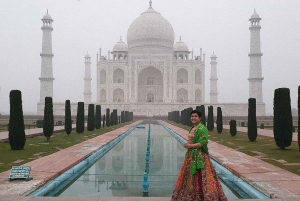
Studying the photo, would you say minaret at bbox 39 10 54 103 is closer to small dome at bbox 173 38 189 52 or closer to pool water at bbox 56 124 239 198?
small dome at bbox 173 38 189 52

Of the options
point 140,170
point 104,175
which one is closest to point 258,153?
point 140,170

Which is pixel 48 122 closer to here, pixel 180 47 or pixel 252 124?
pixel 252 124

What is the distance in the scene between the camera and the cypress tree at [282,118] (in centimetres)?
797

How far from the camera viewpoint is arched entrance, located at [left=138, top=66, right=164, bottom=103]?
39312 mm

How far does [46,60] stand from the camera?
33.3m

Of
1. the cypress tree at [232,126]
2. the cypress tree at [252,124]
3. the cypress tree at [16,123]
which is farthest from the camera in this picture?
the cypress tree at [232,126]

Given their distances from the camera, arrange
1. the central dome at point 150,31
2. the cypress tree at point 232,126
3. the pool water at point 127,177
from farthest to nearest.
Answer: the central dome at point 150,31 → the cypress tree at point 232,126 → the pool water at point 127,177

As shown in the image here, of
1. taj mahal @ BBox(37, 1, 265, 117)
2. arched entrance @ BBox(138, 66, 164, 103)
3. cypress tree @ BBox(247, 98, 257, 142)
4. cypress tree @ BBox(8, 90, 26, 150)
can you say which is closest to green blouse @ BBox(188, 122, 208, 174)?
cypress tree @ BBox(8, 90, 26, 150)

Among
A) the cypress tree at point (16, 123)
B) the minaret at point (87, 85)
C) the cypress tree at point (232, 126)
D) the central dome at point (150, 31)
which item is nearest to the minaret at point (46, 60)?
the minaret at point (87, 85)

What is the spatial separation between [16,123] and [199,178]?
613cm

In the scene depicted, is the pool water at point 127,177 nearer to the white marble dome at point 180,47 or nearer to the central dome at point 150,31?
the central dome at point 150,31

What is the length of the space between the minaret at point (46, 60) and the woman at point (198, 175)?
3207 centimetres

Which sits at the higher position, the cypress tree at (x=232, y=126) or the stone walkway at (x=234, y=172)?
the cypress tree at (x=232, y=126)

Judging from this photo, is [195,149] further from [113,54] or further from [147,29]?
[113,54]
